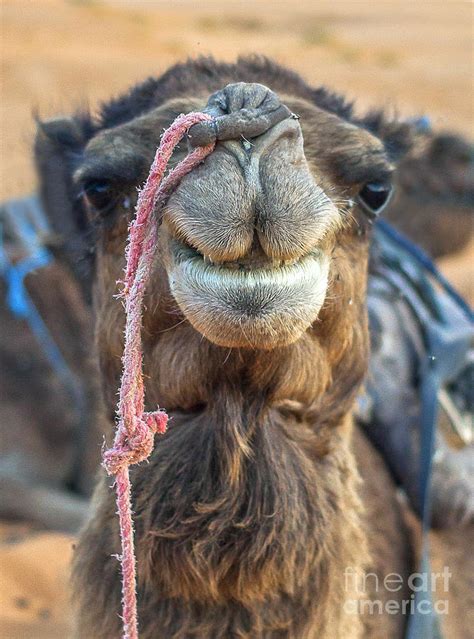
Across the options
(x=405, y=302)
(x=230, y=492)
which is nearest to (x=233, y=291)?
(x=230, y=492)

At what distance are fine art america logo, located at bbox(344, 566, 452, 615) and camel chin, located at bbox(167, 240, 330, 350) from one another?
1.04 meters

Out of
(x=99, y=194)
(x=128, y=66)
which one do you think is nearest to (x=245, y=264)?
(x=99, y=194)

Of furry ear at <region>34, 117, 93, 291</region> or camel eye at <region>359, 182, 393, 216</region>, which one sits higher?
furry ear at <region>34, 117, 93, 291</region>

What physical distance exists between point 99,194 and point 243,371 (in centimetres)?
67

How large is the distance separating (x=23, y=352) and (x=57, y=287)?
1.99 ft

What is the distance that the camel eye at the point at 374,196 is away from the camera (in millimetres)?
2453

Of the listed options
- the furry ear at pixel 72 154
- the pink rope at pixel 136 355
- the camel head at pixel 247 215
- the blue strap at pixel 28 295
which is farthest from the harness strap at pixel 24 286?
the pink rope at pixel 136 355

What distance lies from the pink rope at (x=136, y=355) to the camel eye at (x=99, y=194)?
0.51 meters

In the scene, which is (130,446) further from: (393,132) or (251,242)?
(393,132)

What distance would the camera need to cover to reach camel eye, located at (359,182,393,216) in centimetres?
245

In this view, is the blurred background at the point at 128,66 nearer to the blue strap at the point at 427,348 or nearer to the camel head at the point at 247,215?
the blue strap at the point at 427,348

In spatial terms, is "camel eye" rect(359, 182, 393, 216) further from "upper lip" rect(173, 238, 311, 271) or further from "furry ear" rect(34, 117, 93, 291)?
"furry ear" rect(34, 117, 93, 291)

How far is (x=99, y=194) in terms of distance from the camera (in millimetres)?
2414

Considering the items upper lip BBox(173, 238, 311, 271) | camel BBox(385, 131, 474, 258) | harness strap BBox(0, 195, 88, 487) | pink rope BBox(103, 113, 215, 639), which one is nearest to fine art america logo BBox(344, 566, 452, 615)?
pink rope BBox(103, 113, 215, 639)
